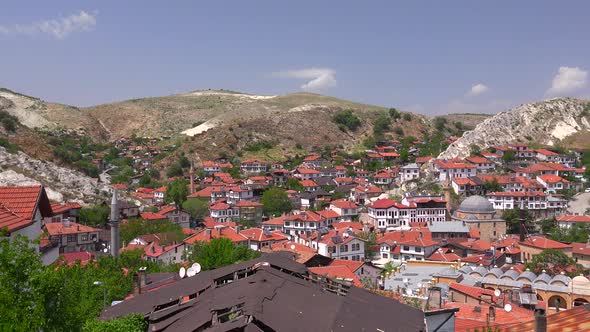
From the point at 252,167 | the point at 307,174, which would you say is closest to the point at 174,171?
the point at 252,167

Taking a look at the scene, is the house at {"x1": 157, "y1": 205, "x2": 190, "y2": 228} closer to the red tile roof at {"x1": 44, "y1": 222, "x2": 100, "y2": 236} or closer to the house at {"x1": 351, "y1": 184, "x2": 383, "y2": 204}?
the red tile roof at {"x1": 44, "y1": 222, "x2": 100, "y2": 236}

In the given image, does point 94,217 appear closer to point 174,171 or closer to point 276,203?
point 276,203

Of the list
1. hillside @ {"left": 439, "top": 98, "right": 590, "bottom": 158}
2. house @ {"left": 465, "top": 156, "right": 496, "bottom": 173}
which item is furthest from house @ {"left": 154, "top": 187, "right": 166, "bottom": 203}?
hillside @ {"left": 439, "top": 98, "right": 590, "bottom": 158}

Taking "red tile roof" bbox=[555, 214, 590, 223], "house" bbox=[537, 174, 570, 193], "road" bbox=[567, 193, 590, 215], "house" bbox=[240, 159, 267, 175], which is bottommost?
"red tile roof" bbox=[555, 214, 590, 223]

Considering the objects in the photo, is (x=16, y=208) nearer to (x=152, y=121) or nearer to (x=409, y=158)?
(x=409, y=158)

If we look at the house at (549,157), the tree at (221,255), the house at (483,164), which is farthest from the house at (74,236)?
the house at (549,157)

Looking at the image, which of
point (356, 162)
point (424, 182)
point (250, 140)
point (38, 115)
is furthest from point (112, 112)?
point (424, 182)
